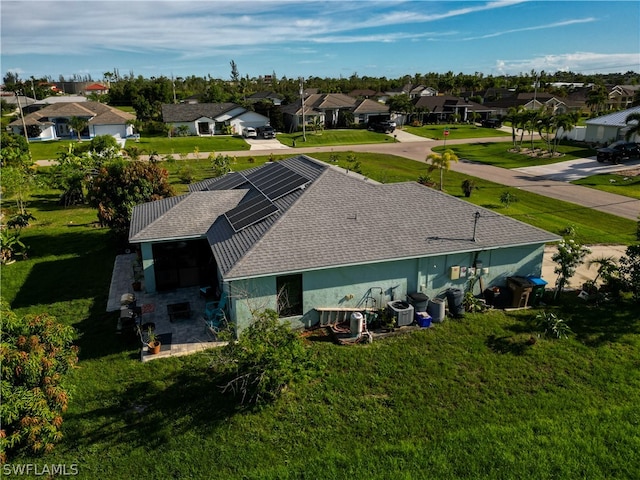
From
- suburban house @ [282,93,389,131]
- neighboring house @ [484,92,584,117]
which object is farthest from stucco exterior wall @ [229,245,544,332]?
neighboring house @ [484,92,584,117]

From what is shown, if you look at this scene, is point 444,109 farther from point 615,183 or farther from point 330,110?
point 615,183

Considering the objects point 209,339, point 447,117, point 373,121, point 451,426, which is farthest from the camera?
point 447,117

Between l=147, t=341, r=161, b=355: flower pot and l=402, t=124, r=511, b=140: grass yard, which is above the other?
l=402, t=124, r=511, b=140: grass yard

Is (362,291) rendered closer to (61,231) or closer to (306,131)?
(61,231)

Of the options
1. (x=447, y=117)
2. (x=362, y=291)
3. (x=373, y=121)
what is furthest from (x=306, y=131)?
(x=362, y=291)

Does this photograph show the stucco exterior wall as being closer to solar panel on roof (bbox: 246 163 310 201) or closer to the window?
the window

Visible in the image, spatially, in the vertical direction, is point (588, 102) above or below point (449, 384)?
above
